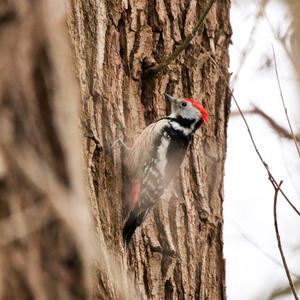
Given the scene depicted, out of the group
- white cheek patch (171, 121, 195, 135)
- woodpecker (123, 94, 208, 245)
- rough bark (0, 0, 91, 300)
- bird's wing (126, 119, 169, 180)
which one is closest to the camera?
rough bark (0, 0, 91, 300)

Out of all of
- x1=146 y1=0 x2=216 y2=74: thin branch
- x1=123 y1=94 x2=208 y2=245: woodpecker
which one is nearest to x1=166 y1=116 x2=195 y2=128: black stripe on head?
x1=123 y1=94 x2=208 y2=245: woodpecker

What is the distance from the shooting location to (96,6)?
155 inches

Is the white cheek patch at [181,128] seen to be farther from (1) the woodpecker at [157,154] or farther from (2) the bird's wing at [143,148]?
(2) the bird's wing at [143,148]

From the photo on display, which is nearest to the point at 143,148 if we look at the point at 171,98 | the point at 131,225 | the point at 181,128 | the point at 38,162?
the point at 181,128

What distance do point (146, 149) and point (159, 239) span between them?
1.05 meters

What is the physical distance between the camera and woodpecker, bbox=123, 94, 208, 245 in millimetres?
4129

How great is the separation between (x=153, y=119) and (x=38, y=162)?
9.50 ft

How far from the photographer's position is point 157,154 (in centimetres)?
514

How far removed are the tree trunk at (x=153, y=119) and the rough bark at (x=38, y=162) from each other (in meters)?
2.09

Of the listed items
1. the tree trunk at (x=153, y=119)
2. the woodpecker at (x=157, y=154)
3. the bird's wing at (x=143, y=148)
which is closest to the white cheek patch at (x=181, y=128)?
the woodpecker at (x=157, y=154)

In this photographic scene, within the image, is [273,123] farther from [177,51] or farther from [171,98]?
[177,51]

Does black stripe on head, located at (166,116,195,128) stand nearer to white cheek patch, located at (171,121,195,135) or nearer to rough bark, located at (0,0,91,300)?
white cheek patch, located at (171,121,195,135)

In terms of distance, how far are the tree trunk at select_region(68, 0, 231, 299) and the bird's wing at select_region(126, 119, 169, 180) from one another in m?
0.13

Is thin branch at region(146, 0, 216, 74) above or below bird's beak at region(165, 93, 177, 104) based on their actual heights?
above
